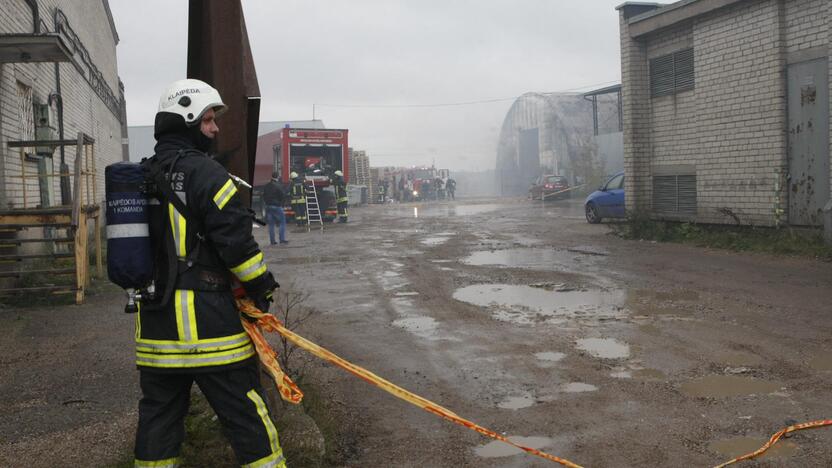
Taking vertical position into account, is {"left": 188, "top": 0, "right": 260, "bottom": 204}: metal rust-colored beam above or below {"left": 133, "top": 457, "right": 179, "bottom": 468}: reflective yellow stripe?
above

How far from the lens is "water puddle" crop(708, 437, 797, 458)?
4.10 metres

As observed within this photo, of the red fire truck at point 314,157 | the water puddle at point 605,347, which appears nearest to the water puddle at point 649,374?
the water puddle at point 605,347

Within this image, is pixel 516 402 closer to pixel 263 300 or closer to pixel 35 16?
pixel 263 300

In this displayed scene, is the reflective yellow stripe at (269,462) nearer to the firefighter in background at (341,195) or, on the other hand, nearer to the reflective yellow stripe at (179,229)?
the reflective yellow stripe at (179,229)

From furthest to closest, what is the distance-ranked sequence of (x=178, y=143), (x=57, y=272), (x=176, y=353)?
(x=57, y=272) → (x=178, y=143) → (x=176, y=353)

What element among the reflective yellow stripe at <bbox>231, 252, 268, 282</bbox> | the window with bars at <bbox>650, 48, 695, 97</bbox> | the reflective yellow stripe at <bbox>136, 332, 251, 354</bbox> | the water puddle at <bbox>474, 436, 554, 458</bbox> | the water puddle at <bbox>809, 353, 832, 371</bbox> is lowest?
the water puddle at <bbox>474, 436, 554, 458</bbox>

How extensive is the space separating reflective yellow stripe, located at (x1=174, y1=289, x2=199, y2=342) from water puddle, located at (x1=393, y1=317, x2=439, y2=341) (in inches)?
169

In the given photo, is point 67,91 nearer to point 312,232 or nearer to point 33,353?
point 312,232

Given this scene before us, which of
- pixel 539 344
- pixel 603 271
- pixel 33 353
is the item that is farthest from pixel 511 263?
pixel 33 353

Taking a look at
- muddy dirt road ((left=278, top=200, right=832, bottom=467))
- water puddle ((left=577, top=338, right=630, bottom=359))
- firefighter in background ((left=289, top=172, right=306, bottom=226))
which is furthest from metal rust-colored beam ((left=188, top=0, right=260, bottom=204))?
firefighter in background ((left=289, top=172, right=306, bottom=226))

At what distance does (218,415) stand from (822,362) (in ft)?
15.9

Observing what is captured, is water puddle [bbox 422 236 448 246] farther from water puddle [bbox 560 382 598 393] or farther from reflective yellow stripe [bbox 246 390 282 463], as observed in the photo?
reflective yellow stripe [bbox 246 390 282 463]

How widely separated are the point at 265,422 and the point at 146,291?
0.76 m

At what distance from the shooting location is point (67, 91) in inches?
696
